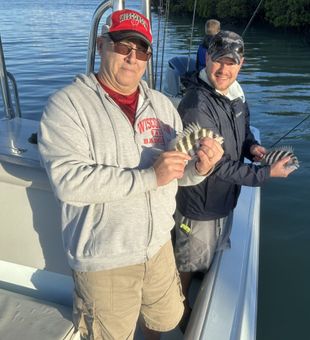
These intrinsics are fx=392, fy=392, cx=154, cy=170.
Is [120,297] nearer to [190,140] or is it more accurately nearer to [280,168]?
[190,140]

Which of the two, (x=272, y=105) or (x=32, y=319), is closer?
(x=32, y=319)

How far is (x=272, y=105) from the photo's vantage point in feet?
37.0

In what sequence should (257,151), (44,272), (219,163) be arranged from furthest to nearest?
(257,151), (44,272), (219,163)

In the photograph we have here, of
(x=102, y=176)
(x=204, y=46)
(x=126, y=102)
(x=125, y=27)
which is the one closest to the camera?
(x=102, y=176)

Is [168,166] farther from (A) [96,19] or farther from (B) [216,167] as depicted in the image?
(A) [96,19]

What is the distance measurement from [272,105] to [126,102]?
9998 mm

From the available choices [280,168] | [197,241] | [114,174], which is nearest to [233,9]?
[280,168]

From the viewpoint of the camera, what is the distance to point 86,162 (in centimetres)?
180

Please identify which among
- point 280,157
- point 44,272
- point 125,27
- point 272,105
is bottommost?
point 272,105

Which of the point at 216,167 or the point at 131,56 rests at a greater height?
the point at 131,56

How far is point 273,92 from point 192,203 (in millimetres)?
11244

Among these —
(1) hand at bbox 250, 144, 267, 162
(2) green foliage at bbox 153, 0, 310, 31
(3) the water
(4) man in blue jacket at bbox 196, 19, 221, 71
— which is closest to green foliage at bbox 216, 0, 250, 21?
(2) green foliage at bbox 153, 0, 310, 31

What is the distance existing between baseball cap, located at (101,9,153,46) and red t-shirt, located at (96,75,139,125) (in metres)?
0.24

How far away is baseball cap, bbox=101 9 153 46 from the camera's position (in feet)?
6.28
